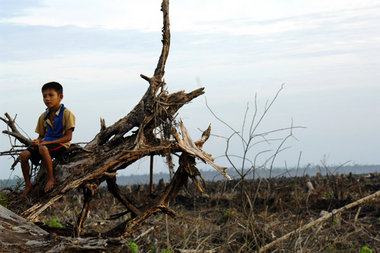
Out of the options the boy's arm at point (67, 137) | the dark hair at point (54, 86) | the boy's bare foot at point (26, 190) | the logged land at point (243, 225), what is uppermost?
the dark hair at point (54, 86)

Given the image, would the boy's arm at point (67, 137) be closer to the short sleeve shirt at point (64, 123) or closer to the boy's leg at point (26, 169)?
the short sleeve shirt at point (64, 123)

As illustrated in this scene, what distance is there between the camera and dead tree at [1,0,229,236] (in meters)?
6.42

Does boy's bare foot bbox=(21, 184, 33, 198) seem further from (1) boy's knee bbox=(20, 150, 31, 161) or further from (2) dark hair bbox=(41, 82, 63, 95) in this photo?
(2) dark hair bbox=(41, 82, 63, 95)

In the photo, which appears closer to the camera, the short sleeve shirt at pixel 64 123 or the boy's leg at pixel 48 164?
the boy's leg at pixel 48 164

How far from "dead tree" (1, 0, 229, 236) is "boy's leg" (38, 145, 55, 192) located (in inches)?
3.6

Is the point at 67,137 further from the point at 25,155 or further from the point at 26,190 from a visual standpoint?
the point at 26,190

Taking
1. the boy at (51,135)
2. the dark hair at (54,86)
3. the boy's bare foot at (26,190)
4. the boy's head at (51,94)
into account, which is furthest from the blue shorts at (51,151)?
the dark hair at (54,86)

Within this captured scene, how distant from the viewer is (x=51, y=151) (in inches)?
254

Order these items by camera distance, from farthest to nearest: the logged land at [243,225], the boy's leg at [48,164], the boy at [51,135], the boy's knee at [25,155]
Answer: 1. the logged land at [243,225]
2. the boy's knee at [25,155]
3. the boy at [51,135]
4. the boy's leg at [48,164]

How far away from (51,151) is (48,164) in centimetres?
21

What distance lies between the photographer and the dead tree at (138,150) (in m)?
6.42

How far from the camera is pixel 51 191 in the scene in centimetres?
645

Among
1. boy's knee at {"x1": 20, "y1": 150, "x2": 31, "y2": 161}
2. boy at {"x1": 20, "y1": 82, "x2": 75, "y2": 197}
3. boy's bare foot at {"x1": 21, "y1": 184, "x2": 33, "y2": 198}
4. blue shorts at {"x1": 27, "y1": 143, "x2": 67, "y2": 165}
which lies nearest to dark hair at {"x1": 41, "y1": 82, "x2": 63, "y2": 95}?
boy at {"x1": 20, "y1": 82, "x2": 75, "y2": 197}

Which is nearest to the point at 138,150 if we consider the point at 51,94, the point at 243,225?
the point at 51,94
